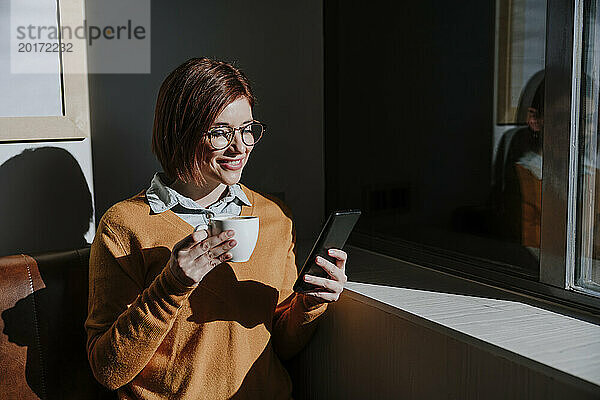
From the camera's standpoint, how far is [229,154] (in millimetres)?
1348

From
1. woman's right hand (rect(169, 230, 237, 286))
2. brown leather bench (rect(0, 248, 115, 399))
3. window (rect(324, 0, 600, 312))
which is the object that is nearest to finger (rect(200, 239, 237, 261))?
woman's right hand (rect(169, 230, 237, 286))

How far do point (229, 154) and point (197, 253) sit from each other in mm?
251

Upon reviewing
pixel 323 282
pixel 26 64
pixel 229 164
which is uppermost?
pixel 26 64

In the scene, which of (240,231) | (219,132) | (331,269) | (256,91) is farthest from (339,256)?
(256,91)

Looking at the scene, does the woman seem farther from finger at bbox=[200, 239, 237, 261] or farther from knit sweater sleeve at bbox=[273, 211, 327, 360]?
finger at bbox=[200, 239, 237, 261]

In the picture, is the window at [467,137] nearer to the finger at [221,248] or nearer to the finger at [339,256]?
the finger at [339,256]

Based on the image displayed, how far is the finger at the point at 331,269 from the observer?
129cm

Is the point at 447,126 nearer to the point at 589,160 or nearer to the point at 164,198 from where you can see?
the point at 589,160

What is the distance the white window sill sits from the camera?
101 centimetres

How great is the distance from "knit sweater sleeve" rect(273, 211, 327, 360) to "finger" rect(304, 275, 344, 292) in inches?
3.8

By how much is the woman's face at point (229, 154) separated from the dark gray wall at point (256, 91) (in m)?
0.44

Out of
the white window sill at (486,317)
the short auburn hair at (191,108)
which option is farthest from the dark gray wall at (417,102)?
the short auburn hair at (191,108)

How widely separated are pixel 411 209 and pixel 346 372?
467mm

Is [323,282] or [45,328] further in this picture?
[45,328]
